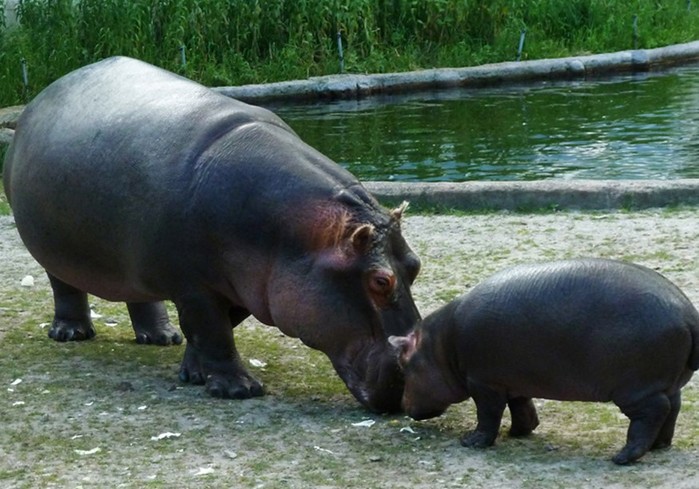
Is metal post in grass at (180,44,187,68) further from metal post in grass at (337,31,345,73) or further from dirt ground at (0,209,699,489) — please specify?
dirt ground at (0,209,699,489)

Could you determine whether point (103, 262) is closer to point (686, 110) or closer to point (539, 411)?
point (539, 411)

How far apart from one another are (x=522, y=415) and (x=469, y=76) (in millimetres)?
11919

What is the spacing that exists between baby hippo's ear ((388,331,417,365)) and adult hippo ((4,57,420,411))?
0.05 metres

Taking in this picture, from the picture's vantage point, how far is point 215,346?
5.42 m

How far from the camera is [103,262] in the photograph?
5723mm

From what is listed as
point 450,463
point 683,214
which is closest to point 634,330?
point 450,463

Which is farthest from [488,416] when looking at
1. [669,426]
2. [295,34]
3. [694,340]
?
[295,34]

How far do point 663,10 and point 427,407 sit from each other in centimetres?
1607

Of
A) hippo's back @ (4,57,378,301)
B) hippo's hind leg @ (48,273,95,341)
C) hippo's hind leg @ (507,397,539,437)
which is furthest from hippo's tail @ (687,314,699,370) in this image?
hippo's hind leg @ (48,273,95,341)

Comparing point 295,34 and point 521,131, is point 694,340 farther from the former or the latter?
point 295,34

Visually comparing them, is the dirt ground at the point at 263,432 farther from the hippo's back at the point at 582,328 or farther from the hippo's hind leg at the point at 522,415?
the hippo's back at the point at 582,328

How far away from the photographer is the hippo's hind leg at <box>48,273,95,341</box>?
251 inches

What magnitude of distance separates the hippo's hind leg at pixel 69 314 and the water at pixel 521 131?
14.8ft

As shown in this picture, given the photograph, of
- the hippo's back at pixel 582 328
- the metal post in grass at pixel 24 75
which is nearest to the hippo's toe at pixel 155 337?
the hippo's back at pixel 582 328
